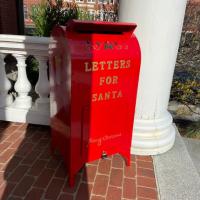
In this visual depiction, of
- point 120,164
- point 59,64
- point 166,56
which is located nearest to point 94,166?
point 120,164

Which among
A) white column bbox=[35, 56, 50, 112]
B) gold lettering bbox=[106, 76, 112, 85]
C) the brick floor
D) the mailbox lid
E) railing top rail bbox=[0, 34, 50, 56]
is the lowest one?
the brick floor

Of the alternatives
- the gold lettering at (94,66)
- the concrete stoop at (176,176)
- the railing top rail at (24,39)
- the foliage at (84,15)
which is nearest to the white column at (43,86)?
the railing top rail at (24,39)

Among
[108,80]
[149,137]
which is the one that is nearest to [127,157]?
[149,137]

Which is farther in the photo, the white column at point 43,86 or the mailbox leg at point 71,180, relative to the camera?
the white column at point 43,86

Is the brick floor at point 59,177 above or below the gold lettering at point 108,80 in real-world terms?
below

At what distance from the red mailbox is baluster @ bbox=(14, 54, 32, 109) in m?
1.01

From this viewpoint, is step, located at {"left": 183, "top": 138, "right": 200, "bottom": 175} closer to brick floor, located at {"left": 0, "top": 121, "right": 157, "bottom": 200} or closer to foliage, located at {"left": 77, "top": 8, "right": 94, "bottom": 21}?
brick floor, located at {"left": 0, "top": 121, "right": 157, "bottom": 200}

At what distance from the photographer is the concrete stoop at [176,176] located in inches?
107

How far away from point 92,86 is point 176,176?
151 centimetres

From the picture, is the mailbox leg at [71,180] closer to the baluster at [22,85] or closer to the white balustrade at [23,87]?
the white balustrade at [23,87]

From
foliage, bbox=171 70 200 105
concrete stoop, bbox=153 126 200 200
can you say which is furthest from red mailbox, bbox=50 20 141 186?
foliage, bbox=171 70 200 105

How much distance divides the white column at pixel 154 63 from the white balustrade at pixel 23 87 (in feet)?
4.24

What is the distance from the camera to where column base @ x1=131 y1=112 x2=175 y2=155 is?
131 inches

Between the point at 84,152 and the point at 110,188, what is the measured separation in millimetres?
477
